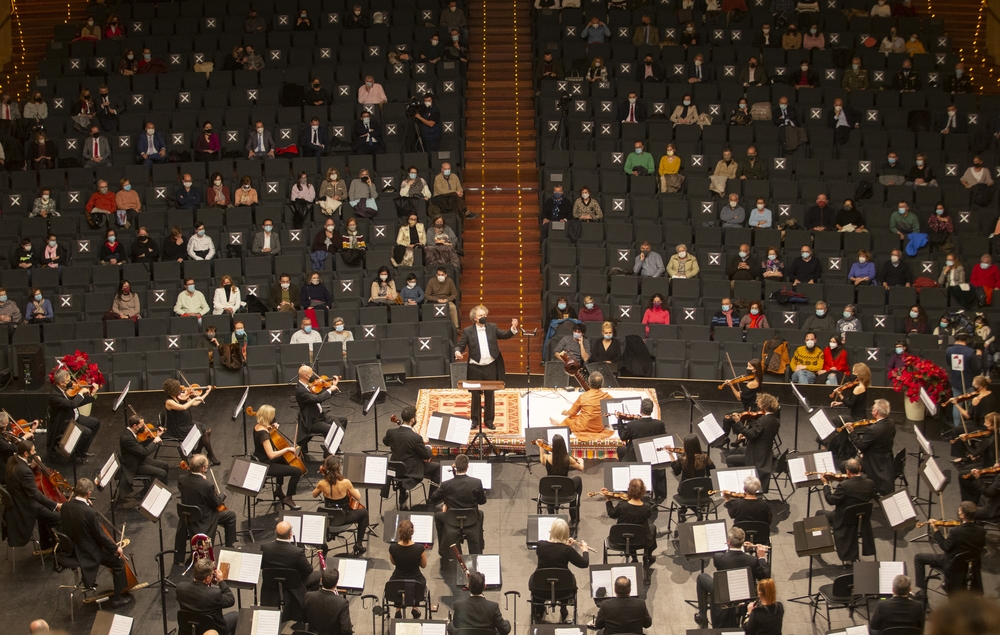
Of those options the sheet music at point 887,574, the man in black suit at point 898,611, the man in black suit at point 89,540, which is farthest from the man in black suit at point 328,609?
the sheet music at point 887,574

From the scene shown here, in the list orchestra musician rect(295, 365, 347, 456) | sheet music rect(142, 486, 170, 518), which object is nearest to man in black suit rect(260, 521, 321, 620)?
sheet music rect(142, 486, 170, 518)

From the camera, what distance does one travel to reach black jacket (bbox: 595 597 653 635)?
8531 mm

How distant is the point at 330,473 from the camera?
10.2 metres

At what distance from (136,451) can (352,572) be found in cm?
364

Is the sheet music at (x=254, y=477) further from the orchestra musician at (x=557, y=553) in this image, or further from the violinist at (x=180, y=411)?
the orchestra musician at (x=557, y=553)

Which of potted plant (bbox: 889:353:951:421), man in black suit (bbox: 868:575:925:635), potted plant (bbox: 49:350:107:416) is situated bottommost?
man in black suit (bbox: 868:575:925:635)

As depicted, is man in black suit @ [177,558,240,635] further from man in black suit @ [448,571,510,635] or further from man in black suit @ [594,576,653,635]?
man in black suit @ [594,576,653,635]

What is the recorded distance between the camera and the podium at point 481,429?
11.9 meters

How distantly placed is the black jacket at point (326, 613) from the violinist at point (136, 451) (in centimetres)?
362

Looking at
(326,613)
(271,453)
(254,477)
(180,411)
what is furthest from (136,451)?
(326,613)

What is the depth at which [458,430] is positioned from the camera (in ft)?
37.7

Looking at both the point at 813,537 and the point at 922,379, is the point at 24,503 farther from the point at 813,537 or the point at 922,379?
the point at 922,379

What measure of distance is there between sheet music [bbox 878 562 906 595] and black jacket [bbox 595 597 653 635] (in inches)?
82.2


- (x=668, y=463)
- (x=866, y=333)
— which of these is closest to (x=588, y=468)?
(x=668, y=463)
